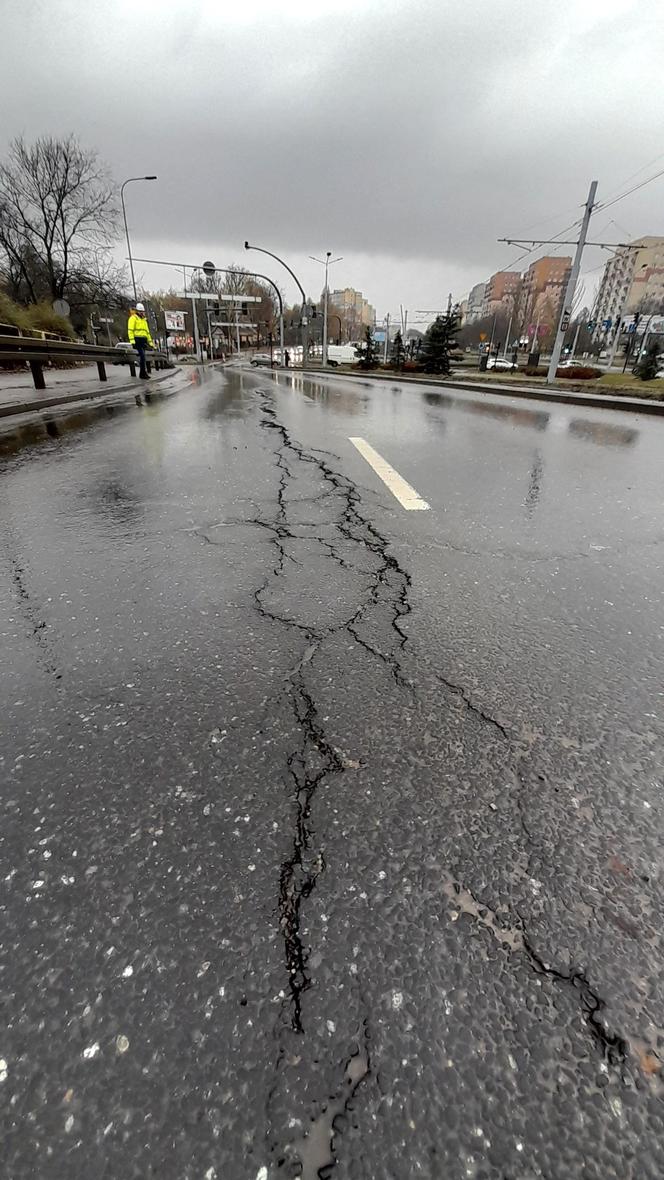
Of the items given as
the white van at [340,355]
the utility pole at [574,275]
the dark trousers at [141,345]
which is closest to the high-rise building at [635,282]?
the white van at [340,355]

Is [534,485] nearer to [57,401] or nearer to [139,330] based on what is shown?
[57,401]

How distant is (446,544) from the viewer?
339cm

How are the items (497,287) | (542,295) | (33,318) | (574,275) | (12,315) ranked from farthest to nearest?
(497,287), (542,295), (33,318), (574,275), (12,315)

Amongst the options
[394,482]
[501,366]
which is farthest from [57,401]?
[501,366]

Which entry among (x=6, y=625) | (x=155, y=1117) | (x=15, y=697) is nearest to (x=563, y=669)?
(x=155, y=1117)

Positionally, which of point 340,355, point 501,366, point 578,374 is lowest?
point 501,366

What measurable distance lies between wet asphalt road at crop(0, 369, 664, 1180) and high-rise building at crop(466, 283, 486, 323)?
126 metres

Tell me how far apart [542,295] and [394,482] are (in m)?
104

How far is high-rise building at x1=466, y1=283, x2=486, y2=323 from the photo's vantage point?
11119 centimetres

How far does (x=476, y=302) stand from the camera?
380 feet

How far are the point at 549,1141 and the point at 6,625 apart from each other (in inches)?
95.7

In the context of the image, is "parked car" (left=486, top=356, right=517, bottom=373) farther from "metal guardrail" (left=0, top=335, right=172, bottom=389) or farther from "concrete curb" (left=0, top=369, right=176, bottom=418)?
"concrete curb" (left=0, top=369, right=176, bottom=418)

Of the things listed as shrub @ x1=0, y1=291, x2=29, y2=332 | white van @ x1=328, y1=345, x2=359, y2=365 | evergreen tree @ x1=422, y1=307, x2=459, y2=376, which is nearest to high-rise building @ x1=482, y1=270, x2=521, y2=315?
white van @ x1=328, y1=345, x2=359, y2=365

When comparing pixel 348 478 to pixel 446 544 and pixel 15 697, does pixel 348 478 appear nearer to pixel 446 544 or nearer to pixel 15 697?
pixel 446 544
